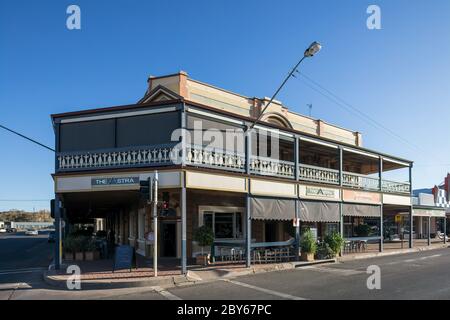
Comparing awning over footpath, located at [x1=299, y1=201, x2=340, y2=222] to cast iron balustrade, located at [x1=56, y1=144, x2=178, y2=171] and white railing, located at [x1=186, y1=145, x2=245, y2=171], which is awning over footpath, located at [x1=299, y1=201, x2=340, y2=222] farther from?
cast iron balustrade, located at [x1=56, y1=144, x2=178, y2=171]

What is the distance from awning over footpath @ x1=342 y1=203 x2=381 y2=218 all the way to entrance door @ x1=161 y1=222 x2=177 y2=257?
8.56 m

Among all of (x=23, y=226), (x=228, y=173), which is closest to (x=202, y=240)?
(x=228, y=173)

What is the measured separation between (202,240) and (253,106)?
1160 centimetres

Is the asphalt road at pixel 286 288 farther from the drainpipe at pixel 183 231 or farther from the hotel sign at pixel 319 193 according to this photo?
the hotel sign at pixel 319 193

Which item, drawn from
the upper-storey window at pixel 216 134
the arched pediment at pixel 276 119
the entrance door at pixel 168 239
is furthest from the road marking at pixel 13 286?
the arched pediment at pixel 276 119

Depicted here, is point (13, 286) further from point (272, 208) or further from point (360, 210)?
point (360, 210)

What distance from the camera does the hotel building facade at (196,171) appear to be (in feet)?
50.4

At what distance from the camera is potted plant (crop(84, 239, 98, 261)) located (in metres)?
19.4

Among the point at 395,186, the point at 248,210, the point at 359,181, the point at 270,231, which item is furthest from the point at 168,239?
the point at 395,186

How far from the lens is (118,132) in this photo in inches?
645

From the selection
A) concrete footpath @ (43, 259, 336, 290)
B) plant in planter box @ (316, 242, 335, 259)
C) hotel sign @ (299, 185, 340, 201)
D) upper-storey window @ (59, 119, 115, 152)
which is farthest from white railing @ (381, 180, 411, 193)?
upper-storey window @ (59, 119, 115, 152)

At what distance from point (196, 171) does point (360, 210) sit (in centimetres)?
1178

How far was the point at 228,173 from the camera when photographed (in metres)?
16.3
